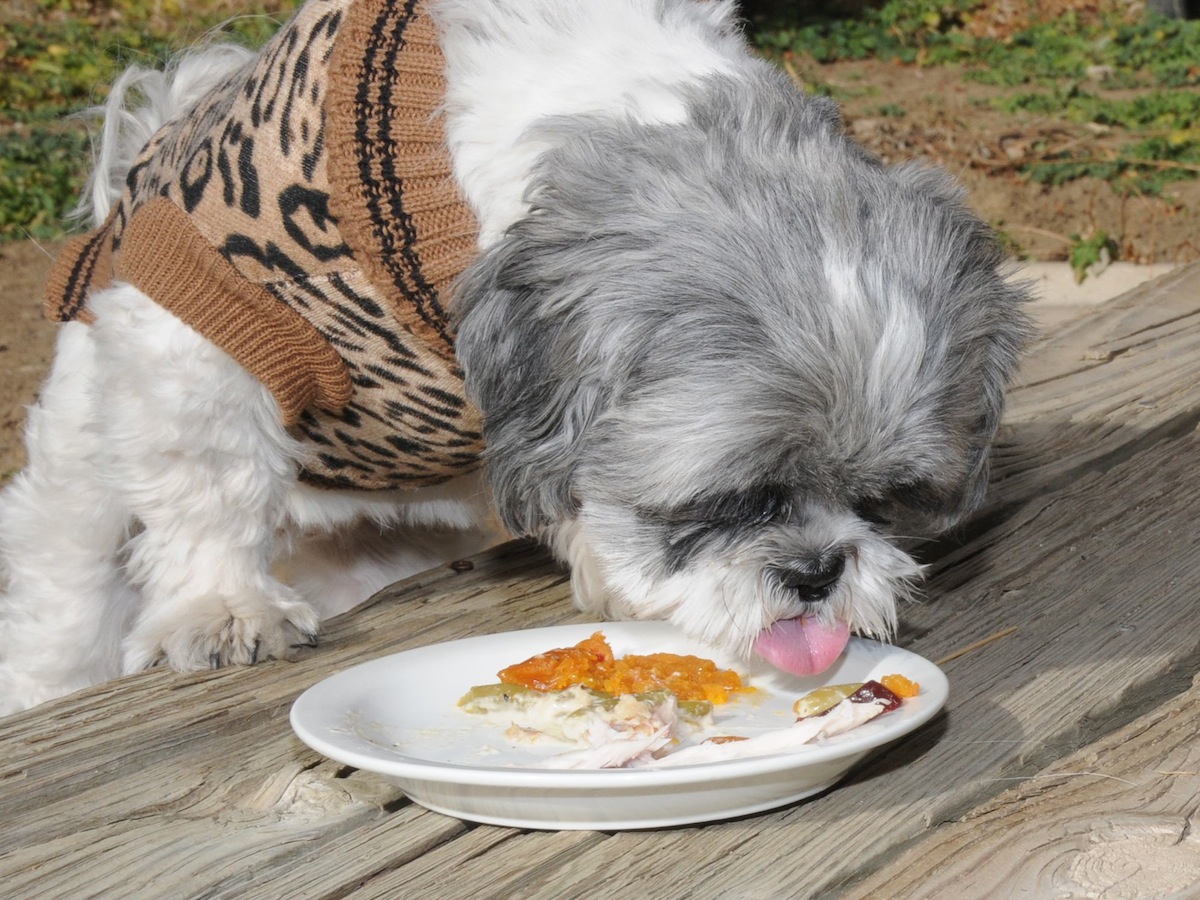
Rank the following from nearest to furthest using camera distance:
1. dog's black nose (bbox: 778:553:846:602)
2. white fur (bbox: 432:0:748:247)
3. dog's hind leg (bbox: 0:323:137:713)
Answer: dog's black nose (bbox: 778:553:846:602)
white fur (bbox: 432:0:748:247)
dog's hind leg (bbox: 0:323:137:713)

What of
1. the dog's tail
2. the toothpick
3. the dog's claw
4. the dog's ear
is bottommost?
the dog's claw

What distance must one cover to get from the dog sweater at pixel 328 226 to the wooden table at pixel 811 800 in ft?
1.93

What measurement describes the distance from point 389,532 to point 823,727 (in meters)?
2.14

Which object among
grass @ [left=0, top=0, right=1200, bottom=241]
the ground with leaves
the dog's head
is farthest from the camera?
grass @ [left=0, top=0, right=1200, bottom=241]

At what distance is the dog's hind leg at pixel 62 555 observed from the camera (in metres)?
3.39

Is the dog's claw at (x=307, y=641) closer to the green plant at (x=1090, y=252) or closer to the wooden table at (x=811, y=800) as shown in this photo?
the wooden table at (x=811, y=800)

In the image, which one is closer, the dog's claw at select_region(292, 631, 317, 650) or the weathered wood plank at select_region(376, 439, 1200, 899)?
the weathered wood plank at select_region(376, 439, 1200, 899)

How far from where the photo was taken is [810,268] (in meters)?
2.29

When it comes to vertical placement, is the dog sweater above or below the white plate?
above

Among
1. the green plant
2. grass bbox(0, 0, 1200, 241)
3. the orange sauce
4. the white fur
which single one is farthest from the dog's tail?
the green plant

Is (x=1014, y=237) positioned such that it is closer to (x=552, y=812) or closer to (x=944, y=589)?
(x=944, y=589)

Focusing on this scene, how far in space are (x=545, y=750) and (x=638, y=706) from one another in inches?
7.0

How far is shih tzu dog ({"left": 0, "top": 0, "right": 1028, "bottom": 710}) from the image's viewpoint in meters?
2.33

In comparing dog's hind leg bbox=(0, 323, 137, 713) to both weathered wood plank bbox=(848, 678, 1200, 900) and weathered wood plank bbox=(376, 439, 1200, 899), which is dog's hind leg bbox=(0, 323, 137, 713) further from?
weathered wood plank bbox=(848, 678, 1200, 900)
